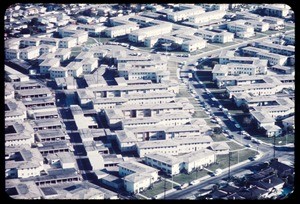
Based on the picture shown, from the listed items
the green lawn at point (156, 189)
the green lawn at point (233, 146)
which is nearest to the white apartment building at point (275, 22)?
the green lawn at point (233, 146)

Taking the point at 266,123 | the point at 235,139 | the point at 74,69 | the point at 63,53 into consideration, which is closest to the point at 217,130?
the point at 235,139

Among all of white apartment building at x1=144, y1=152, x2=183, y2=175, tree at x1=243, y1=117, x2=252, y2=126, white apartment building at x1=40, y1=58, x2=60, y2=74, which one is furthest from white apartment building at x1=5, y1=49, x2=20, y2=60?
white apartment building at x1=144, y1=152, x2=183, y2=175

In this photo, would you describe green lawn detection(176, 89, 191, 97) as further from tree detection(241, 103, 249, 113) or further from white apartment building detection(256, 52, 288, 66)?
white apartment building detection(256, 52, 288, 66)

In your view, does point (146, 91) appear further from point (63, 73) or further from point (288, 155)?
point (288, 155)

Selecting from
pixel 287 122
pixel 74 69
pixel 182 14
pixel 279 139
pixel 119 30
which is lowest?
pixel 279 139

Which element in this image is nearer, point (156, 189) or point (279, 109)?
point (156, 189)

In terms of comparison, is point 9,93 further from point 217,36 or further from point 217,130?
point 217,36
